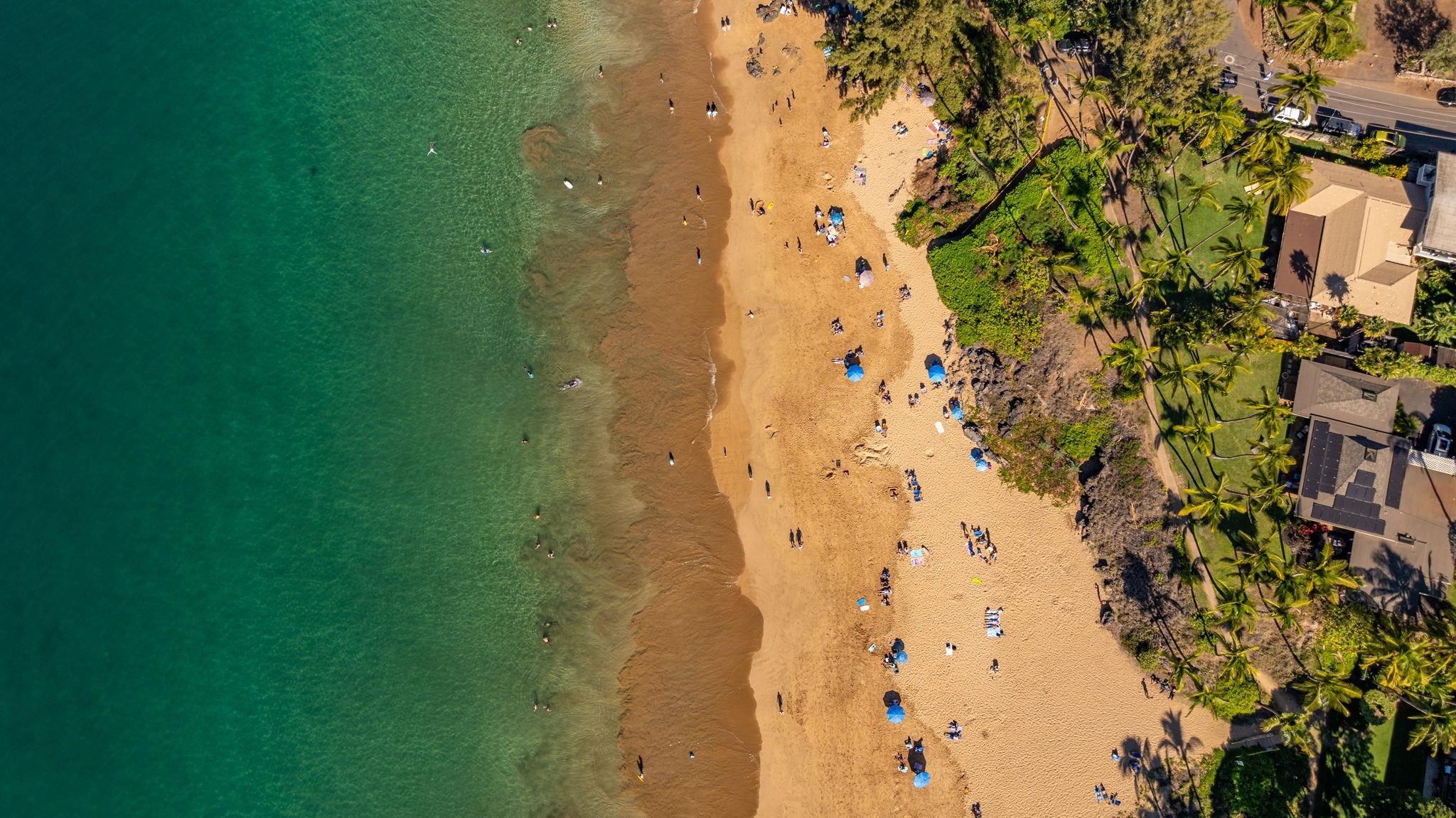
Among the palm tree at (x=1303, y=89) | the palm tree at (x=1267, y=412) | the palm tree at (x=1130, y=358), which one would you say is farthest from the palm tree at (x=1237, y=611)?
the palm tree at (x=1303, y=89)

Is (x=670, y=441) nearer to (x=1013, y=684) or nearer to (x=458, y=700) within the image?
(x=458, y=700)

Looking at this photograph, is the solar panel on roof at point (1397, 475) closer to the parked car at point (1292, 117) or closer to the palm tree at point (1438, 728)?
the palm tree at point (1438, 728)

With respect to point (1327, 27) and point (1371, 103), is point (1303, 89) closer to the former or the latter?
point (1327, 27)

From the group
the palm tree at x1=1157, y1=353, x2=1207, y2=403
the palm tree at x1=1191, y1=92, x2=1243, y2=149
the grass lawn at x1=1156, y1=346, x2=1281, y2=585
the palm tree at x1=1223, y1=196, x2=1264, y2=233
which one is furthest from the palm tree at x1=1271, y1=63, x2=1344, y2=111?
the palm tree at x1=1157, y1=353, x2=1207, y2=403

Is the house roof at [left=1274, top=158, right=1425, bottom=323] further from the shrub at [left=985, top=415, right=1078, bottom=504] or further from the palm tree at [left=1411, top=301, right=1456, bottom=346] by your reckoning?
the shrub at [left=985, top=415, right=1078, bottom=504]

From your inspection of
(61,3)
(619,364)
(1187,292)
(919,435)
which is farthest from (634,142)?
(61,3)

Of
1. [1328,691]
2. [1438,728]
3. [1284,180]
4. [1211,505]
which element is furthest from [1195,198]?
[1438,728]

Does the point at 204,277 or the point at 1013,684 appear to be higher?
the point at 204,277
